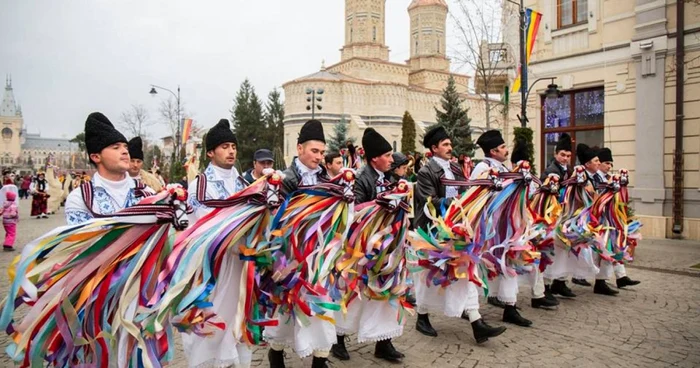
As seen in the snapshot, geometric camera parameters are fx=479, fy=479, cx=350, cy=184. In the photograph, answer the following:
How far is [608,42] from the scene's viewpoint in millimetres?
14008

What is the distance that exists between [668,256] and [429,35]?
196ft

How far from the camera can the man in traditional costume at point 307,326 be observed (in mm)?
4055

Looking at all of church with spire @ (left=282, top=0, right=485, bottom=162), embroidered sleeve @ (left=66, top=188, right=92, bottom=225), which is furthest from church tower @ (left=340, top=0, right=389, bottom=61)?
embroidered sleeve @ (left=66, top=188, right=92, bottom=225)

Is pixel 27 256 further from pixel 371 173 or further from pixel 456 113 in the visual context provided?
pixel 456 113

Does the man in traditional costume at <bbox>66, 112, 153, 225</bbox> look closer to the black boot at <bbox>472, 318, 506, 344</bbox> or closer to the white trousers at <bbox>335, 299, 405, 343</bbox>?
the white trousers at <bbox>335, 299, 405, 343</bbox>

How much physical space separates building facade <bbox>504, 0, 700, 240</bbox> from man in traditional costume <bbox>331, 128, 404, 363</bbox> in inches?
425

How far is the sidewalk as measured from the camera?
9219 mm

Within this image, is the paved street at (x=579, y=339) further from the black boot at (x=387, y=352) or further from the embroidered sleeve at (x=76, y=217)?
the embroidered sleeve at (x=76, y=217)

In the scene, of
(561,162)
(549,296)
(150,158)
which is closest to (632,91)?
(561,162)

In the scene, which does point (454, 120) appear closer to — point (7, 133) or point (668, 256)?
point (668, 256)

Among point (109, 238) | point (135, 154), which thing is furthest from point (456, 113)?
point (109, 238)

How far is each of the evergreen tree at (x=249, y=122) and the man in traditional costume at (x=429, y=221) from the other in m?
60.9

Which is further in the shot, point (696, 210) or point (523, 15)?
point (523, 15)

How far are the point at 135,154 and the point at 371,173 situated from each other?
340 cm
